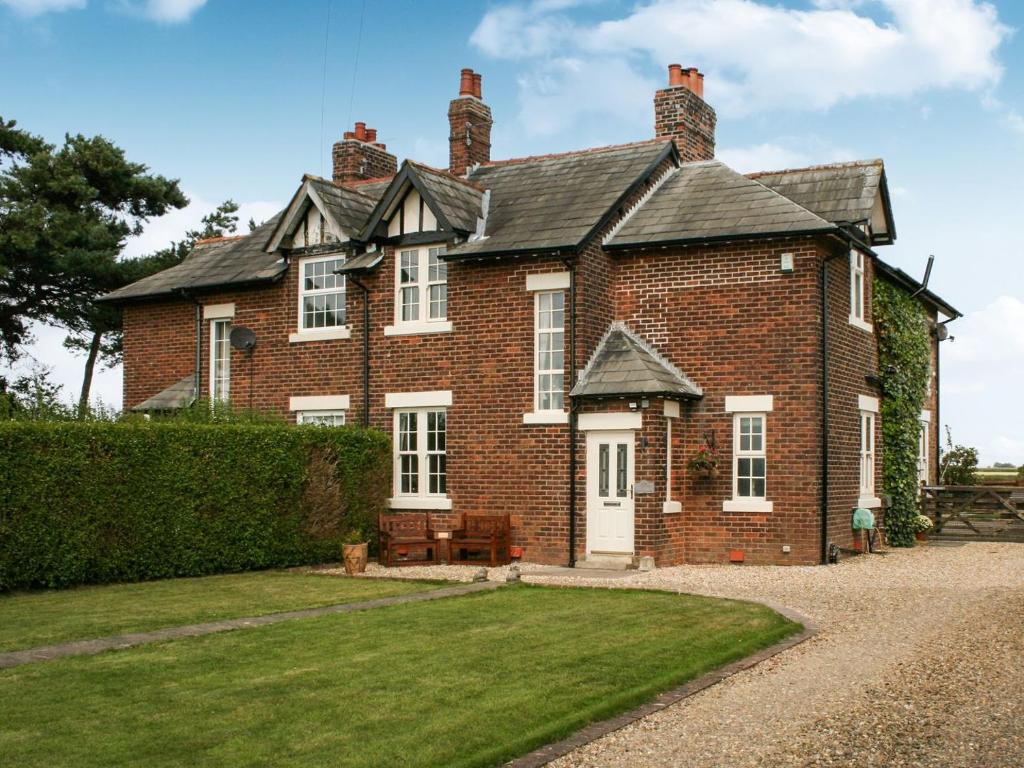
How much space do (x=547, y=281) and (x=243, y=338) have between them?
7.57 m

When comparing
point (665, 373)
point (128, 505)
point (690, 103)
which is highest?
point (690, 103)

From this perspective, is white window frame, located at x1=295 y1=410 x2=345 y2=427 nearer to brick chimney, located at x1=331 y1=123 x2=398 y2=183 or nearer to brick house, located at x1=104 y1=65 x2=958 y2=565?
brick house, located at x1=104 y1=65 x2=958 y2=565

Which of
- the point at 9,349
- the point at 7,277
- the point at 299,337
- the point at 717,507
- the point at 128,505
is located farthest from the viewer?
the point at 9,349

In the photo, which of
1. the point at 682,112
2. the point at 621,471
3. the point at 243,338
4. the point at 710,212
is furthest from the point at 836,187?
the point at 243,338

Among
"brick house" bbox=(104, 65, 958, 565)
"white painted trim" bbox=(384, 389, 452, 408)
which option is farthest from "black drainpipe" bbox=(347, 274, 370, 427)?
"white painted trim" bbox=(384, 389, 452, 408)

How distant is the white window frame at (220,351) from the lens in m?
26.0

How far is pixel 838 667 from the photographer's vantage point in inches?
431

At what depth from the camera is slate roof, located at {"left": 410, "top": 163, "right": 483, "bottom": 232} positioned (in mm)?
22078

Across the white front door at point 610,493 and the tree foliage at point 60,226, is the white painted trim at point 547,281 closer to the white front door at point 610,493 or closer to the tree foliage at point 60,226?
the white front door at point 610,493

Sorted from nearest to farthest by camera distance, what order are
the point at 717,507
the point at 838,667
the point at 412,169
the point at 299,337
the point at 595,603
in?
the point at 838,667, the point at 595,603, the point at 717,507, the point at 412,169, the point at 299,337

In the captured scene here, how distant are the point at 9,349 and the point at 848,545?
2755 centimetres

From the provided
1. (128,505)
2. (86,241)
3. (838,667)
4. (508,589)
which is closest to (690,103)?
(508,589)

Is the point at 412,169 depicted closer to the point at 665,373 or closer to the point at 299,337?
the point at 299,337

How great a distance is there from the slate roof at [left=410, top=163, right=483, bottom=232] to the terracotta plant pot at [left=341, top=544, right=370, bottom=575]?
20.7 ft
